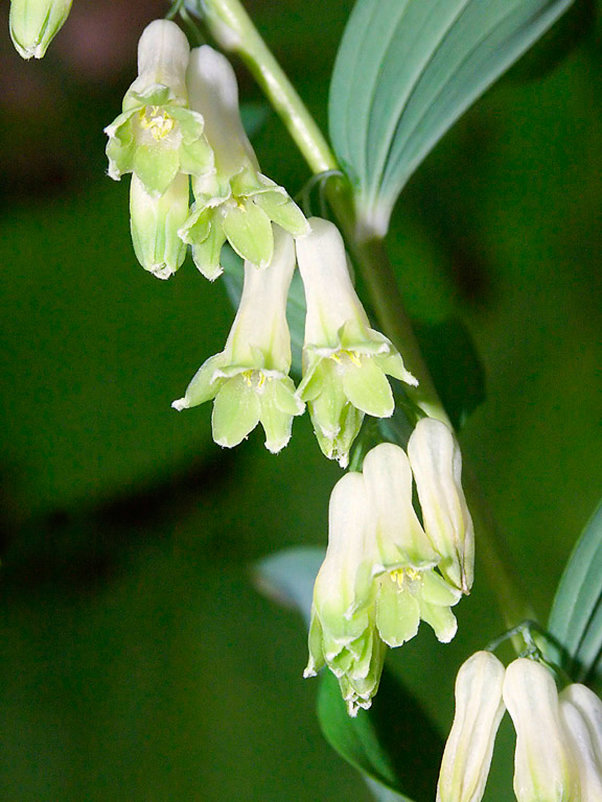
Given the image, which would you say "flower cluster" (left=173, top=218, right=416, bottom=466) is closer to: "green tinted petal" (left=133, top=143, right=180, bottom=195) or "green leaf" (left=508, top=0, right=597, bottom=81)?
"green tinted petal" (left=133, top=143, right=180, bottom=195)

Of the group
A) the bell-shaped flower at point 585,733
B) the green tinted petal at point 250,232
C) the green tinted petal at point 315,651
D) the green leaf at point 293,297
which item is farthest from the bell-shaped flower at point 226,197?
the bell-shaped flower at point 585,733

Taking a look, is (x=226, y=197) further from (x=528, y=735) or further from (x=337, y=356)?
(x=528, y=735)

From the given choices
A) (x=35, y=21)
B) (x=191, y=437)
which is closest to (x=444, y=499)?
(x=35, y=21)

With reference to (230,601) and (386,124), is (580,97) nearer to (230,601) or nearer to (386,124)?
(386,124)

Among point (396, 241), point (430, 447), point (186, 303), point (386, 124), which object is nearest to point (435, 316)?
point (396, 241)

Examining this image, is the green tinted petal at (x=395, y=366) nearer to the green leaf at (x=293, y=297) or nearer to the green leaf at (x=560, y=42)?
the green leaf at (x=293, y=297)

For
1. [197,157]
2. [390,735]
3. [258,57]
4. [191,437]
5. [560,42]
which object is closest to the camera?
[197,157]
